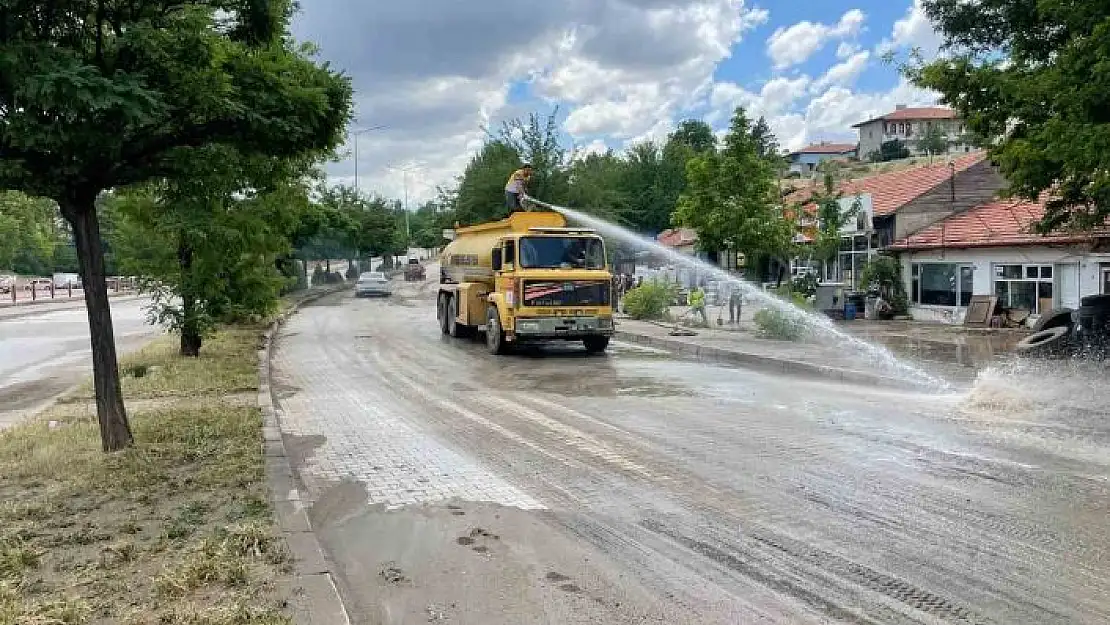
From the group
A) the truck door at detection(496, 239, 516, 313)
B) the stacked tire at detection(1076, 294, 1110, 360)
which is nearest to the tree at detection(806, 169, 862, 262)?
the truck door at detection(496, 239, 516, 313)

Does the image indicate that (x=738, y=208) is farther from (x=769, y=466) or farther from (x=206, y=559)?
(x=206, y=559)

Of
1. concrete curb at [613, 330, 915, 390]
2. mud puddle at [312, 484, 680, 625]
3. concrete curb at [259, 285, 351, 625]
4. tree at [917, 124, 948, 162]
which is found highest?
tree at [917, 124, 948, 162]

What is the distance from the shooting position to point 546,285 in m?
17.7

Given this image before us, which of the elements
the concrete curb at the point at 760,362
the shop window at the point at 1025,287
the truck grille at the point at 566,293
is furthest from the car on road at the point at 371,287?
the shop window at the point at 1025,287

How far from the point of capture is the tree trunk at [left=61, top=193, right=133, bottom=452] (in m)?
7.82

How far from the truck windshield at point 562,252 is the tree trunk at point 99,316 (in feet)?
34.5

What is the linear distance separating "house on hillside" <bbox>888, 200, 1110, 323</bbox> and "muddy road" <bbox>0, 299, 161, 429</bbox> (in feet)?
62.0

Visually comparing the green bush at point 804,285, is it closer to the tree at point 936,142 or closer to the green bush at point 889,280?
the green bush at point 889,280

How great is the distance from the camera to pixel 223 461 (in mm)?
7801

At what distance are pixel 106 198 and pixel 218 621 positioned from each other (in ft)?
45.1

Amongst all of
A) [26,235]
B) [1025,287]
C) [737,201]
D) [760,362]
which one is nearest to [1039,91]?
[760,362]

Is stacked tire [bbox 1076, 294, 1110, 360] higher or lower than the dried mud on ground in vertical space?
higher

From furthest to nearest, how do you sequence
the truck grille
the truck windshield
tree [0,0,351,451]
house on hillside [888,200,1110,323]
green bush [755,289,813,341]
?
house on hillside [888,200,1110,323] → green bush [755,289,813,341] → the truck windshield → the truck grille → tree [0,0,351,451]

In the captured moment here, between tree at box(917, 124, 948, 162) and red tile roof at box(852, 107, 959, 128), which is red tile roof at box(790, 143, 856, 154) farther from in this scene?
tree at box(917, 124, 948, 162)
